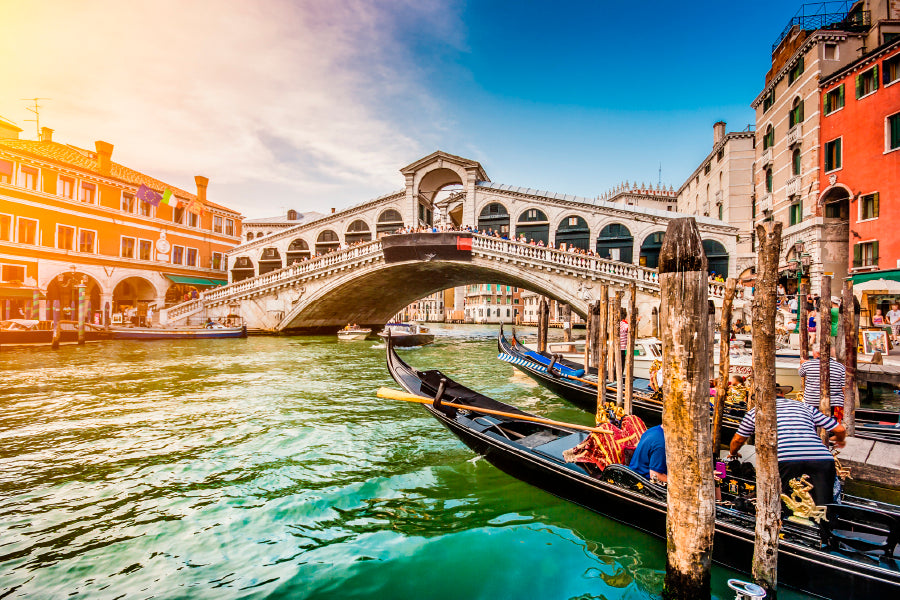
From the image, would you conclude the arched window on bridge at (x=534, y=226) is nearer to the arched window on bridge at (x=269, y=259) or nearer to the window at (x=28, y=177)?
the arched window on bridge at (x=269, y=259)

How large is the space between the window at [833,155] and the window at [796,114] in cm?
146

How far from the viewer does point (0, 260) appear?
586 inches

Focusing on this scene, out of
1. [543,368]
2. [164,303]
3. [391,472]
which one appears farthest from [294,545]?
[164,303]

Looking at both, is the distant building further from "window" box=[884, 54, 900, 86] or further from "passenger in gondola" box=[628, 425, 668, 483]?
"passenger in gondola" box=[628, 425, 668, 483]

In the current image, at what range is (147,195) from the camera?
18.3 meters

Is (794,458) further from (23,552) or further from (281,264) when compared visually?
(281,264)

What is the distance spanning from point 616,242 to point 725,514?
16.4 metres

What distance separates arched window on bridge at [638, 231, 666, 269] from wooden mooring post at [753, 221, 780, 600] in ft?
52.8

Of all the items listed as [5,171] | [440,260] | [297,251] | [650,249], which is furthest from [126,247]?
[650,249]

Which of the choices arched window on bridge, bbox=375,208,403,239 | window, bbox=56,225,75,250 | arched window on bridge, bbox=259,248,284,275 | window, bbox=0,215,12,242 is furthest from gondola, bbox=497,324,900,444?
window, bbox=56,225,75,250

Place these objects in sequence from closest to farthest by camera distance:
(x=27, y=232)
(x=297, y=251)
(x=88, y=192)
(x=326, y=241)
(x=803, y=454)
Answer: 1. (x=803, y=454)
2. (x=27, y=232)
3. (x=88, y=192)
4. (x=326, y=241)
5. (x=297, y=251)

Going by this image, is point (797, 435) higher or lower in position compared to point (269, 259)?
lower

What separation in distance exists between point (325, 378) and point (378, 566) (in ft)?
22.6

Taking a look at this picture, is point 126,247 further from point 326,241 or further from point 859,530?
point 859,530
